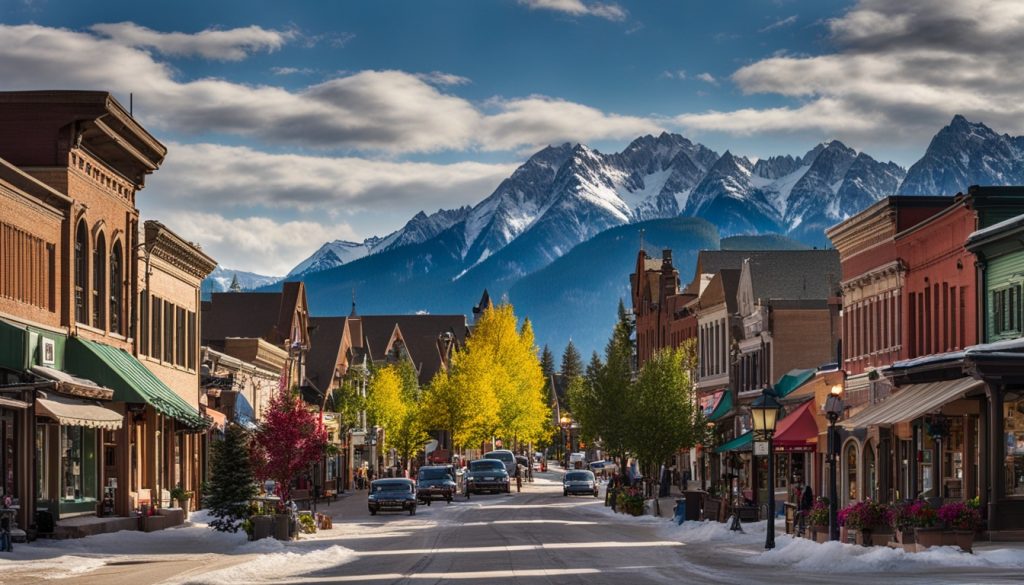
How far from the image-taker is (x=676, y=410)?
78.4m

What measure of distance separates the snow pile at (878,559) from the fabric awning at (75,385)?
16909 mm

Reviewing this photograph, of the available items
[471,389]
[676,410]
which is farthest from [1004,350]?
[471,389]

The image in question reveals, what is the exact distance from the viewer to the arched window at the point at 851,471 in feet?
194

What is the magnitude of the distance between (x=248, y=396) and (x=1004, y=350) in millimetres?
49363

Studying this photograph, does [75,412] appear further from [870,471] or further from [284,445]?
[870,471]

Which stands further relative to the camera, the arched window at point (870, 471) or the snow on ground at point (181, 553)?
the arched window at point (870, 471)

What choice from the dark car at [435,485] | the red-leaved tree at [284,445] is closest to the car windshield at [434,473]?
the dark car at [435,485]

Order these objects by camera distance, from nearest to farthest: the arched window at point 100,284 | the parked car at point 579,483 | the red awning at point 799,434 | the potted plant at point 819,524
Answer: the potted plant at point 819,524
the arched window at point 100,284
the red awning at point 799,434
the parked car at point 579,483

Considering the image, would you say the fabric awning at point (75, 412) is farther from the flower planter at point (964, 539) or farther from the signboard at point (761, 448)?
the flower planter at point (964, 539)

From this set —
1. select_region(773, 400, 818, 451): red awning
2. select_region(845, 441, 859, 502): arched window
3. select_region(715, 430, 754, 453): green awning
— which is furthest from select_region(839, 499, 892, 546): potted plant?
select_region(715, 430, 754, 453): green awning

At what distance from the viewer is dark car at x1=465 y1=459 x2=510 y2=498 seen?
311 feet

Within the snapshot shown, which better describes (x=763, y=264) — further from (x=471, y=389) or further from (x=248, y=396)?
(x=471, y=389)

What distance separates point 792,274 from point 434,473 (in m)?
20.0

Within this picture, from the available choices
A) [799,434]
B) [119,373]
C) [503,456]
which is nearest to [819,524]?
[119,373]
